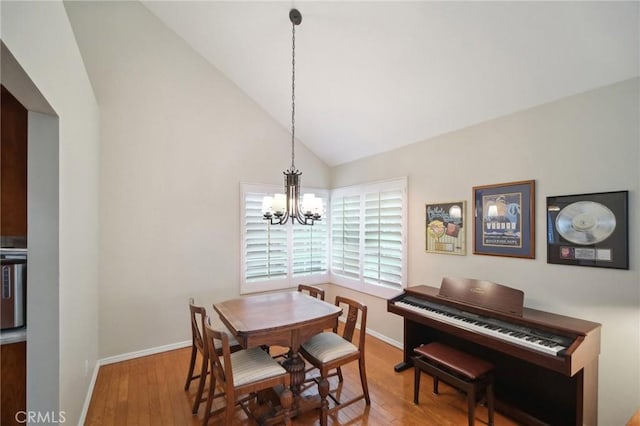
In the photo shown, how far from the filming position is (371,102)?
3.16 m

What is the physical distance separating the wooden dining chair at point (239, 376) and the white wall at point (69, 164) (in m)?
0.82

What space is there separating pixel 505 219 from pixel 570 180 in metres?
0.54

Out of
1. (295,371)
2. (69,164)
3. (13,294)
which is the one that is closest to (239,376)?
(295,371)

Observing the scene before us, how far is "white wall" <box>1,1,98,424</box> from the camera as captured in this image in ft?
4.08

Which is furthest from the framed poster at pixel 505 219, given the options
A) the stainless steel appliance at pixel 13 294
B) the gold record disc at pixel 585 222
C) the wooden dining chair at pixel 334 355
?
the stainless steel appliance at pixel 13 294

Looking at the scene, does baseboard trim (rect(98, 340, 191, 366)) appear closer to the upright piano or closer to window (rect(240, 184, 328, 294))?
window (rect(240, 184, 328, 294))

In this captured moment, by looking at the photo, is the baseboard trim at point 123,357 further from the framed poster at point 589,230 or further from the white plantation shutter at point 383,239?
the framed poster at point 589,230

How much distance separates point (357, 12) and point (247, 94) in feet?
6.73

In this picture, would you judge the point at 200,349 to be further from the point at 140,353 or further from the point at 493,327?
the point at 493,327

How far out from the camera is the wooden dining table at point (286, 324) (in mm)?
2123

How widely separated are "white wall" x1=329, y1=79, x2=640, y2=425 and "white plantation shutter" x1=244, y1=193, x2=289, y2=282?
6.58 feet

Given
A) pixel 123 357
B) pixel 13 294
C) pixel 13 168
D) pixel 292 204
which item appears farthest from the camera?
pixel 123 357

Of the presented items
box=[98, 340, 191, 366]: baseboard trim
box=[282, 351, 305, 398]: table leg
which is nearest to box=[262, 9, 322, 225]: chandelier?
box=[282, 351, 305, 398]: table leg

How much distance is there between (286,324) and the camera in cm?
219
